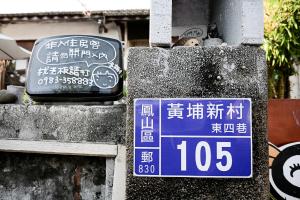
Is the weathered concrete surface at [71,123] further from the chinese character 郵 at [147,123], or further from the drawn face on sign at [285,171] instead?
the drawn face on sign at [285,171]

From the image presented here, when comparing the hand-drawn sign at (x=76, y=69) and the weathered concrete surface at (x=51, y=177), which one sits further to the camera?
the hand-drawn sign at (x=76, y=69)

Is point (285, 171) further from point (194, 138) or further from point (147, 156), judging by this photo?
point (147, 156)

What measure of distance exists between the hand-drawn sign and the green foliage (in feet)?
16.3

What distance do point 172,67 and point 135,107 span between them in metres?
0.43

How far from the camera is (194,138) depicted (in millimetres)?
2715

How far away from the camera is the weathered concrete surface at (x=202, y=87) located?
8.93ft

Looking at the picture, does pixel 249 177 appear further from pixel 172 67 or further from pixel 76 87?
pixel 76 87

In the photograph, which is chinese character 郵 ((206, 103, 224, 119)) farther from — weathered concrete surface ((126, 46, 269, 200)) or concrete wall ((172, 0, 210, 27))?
concrete wall ((172, 0, 210, 27))

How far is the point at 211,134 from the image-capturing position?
8.90 ft

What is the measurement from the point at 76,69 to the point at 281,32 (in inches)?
214

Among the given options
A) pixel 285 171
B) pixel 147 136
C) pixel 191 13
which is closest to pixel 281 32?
pixel 191 13

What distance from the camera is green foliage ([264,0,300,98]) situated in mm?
7312

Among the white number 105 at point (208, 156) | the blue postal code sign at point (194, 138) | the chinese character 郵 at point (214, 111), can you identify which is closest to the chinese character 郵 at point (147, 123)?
the blue postal code sign at point (194, 138)

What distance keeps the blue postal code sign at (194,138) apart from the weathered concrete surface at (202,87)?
0.06 meters
